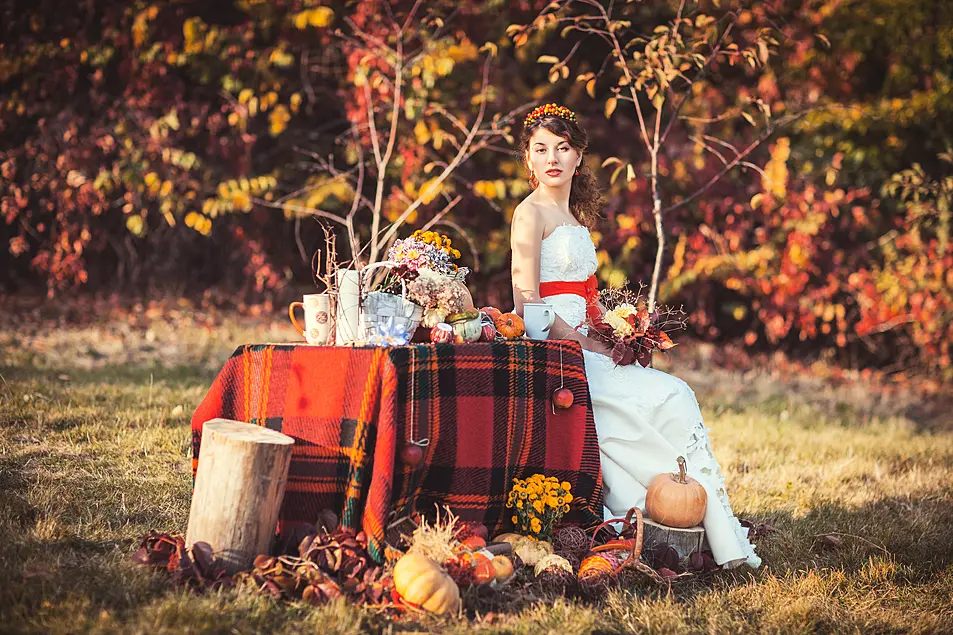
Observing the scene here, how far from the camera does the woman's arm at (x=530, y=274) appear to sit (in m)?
3.91

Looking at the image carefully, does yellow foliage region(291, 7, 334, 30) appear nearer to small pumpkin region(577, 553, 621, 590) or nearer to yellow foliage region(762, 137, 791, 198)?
yellow foliage region(762, 137, 791, 198)

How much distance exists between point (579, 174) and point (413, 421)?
1832 mm

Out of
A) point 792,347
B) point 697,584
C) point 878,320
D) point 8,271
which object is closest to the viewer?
point 697,584

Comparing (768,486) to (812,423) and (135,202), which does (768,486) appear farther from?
(135,202)

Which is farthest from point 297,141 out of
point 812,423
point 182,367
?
point 812,423

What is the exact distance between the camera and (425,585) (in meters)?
2.77

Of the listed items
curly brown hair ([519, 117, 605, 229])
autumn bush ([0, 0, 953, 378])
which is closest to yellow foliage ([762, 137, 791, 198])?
autumn bush ([0, 0, 953, 378])

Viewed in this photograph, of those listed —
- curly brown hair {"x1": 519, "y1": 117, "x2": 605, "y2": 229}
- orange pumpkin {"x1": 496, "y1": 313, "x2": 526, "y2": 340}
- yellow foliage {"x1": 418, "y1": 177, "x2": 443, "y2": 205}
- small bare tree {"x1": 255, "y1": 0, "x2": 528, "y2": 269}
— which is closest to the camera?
orange pumpkin {"x1": 496, "y1": 313, "x2": 526, "y2": 340}

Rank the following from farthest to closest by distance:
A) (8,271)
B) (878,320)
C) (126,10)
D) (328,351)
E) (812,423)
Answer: (8,271)
(878,320)
(126,10)
(812,423)
(328,351)

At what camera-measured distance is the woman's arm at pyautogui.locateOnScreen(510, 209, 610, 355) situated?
391cm

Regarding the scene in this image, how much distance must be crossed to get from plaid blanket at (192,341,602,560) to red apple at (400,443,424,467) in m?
0.03

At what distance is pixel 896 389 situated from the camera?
29.0 feet

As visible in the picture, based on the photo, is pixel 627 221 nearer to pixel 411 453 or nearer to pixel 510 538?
pixel 510 538

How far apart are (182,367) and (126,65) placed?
10.9 feet
